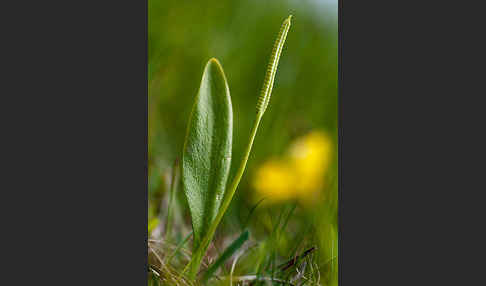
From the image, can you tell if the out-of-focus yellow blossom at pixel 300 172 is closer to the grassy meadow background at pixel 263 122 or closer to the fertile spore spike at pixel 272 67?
the grassy meadow background at pixel 263 122

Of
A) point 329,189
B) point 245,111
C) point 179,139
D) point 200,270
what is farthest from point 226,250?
point 245,111

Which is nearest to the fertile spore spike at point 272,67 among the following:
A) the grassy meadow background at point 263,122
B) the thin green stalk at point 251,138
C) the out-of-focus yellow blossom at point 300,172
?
the thin green stalk at point 251,138

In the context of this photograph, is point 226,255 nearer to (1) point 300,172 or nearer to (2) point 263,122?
(1) point 300,172

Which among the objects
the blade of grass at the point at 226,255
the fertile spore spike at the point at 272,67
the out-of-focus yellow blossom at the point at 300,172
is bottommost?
the blade of grass at the point at 226,255

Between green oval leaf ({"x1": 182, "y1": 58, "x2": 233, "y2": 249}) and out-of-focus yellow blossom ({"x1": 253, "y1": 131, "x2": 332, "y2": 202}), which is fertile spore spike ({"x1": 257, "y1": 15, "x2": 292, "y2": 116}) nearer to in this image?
green oval leaf ({"x1": 182, "y1": 58, "x2": 233, "y2": 249})

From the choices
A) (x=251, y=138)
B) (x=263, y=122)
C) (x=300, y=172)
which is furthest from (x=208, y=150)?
(x=263, y=122)

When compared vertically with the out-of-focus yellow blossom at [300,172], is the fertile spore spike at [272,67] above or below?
above

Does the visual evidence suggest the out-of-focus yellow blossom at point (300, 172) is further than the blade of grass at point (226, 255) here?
Yes
